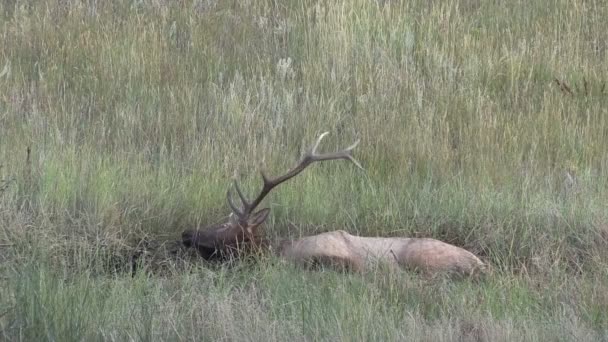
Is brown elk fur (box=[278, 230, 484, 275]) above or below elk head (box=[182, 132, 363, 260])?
below

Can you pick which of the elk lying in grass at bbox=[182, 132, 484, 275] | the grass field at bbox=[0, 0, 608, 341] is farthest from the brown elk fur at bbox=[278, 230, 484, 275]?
the grass field at bbox=[0, 0, 608, 341]

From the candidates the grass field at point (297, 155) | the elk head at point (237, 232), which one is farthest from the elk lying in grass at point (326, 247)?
the grass field at point (297, 155)

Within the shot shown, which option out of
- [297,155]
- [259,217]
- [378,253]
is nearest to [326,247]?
[378,253]

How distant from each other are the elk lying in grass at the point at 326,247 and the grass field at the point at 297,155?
0.62 ft

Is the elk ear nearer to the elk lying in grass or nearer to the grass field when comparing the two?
the elk lying in grass

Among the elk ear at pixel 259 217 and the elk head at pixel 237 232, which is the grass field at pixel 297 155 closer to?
the elk head at pixel 237 232

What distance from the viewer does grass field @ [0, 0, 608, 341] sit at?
4988mm

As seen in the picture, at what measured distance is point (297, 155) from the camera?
7816 millimetres

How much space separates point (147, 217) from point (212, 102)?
2.08 metres

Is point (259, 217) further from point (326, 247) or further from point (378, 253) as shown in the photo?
point (378, 253)

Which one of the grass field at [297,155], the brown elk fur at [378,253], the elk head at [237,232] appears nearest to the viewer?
the grass field at [297,155]

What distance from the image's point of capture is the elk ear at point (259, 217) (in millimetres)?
6212

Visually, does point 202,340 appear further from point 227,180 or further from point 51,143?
point 51,143

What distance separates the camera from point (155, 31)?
1000 centimetres
